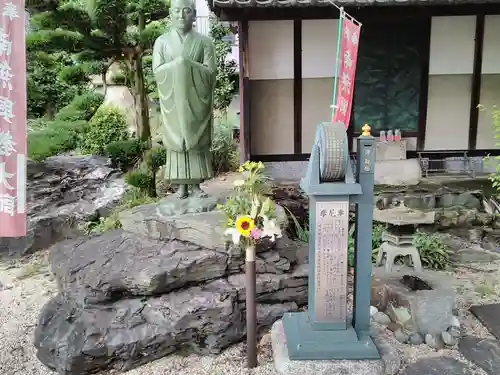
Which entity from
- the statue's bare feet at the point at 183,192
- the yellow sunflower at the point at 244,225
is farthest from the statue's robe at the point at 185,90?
the yellow sunflower at the point at 244,225

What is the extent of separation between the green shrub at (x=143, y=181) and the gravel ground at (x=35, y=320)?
203cm

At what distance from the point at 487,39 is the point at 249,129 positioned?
5.03m

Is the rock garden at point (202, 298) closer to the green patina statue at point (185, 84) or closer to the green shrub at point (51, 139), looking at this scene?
the green patina statue at point (185, 84)

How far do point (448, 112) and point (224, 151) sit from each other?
5.02m

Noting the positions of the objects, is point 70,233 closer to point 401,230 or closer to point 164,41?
point 164,41

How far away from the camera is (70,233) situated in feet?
29.5

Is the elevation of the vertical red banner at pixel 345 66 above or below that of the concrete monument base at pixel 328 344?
above

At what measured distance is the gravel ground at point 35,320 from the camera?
16.2 ft

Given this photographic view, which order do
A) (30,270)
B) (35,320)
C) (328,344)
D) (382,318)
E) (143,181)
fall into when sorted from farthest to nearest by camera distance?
1. (143,181)
2. (30,270)
3. (35,320)
4. (382,318)
5. (328,344)

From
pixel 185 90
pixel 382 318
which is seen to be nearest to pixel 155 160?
pixel 185 90

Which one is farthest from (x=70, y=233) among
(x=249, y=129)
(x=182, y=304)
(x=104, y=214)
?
(x=182, y=304)

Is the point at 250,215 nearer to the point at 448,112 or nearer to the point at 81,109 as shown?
the point at 448,112

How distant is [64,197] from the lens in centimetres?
967

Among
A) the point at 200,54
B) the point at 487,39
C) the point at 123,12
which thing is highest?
the point at 123,12
